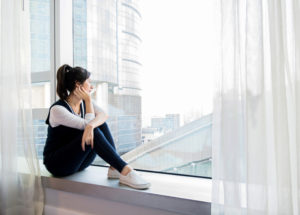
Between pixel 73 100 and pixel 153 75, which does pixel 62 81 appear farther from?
pixel 153 75

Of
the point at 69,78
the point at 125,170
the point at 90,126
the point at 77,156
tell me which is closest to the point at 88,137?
the point at 90,126

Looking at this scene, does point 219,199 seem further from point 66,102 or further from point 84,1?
point 84,1

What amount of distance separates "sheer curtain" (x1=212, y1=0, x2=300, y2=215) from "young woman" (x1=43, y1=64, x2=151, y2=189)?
2.07 feet

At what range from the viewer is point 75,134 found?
4.96 ft

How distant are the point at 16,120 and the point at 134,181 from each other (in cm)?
95

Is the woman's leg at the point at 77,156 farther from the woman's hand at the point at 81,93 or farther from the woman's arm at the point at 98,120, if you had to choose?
the woman's hand at the point at 81,93

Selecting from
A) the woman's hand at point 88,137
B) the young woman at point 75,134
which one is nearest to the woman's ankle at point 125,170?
the young woman at point 75,134

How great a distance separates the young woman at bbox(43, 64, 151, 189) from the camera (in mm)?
1365

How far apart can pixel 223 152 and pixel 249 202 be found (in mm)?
205

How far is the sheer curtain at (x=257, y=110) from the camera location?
2.60 ft

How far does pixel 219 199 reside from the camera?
36.4 inches

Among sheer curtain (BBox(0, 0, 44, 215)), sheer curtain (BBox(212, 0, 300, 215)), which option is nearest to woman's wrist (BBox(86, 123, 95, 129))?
sheer curtain (BBox(0, 0, 44, 215))

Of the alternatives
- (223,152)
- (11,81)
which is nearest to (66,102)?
(11,81)

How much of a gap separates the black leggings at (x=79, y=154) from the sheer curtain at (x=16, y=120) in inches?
7.5
